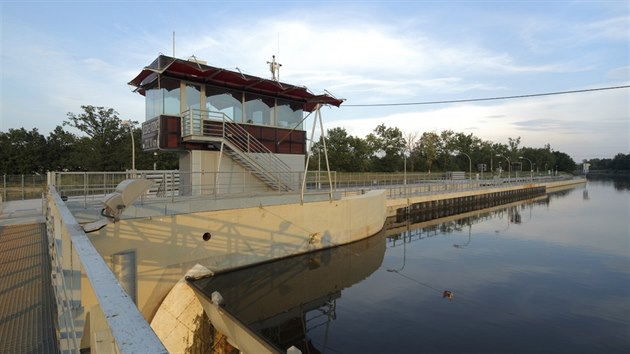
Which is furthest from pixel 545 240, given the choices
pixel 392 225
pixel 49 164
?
pixel 49 164

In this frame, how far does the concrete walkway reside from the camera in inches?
188

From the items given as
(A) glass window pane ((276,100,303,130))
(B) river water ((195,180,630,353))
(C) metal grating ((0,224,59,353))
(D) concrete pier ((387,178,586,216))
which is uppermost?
(A) glass window pane ((276,100,303,130))

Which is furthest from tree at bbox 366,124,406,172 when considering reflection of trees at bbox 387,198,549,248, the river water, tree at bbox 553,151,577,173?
tree at bbox 553,151,577,173

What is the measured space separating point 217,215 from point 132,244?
131 inches

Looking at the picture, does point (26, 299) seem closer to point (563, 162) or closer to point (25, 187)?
point (25, 187)

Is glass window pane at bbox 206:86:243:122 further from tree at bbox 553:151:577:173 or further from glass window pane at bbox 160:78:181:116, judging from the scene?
tree at bbox 553:151:577:173

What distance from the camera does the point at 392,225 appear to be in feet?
107

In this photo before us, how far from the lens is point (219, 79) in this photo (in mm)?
18188

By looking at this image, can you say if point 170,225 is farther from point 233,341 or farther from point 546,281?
point 546,281

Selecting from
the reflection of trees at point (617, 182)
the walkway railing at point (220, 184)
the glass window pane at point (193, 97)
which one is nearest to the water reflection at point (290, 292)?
the walkway railing at point (220, 184)

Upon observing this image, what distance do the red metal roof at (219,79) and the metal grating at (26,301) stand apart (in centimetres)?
976

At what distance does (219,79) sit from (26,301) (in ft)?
Result: 46.5

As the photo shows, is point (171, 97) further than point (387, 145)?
No

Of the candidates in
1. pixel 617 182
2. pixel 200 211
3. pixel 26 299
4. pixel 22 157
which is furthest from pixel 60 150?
pixel 617 182
